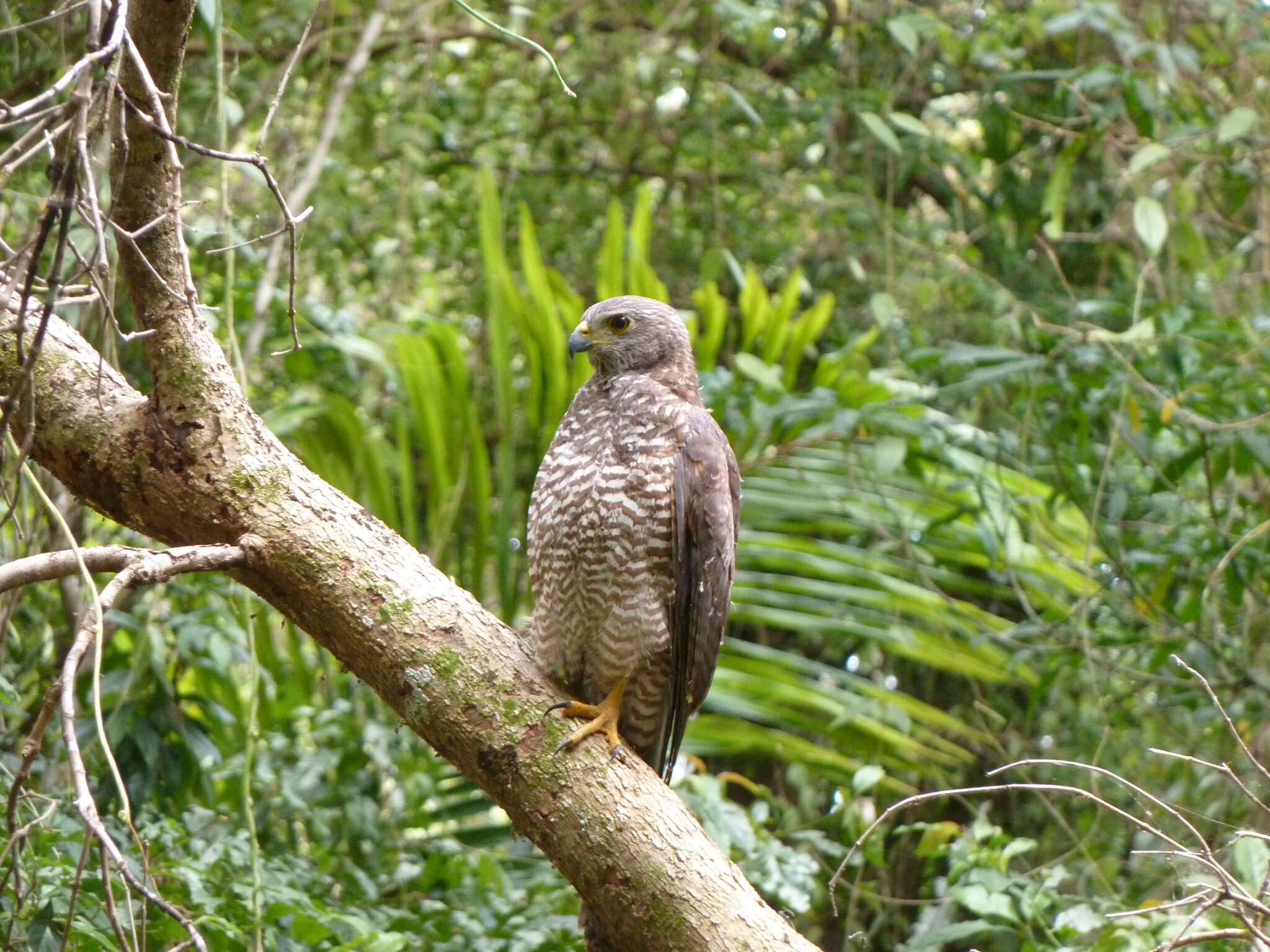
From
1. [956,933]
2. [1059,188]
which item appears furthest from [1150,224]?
[956,933]

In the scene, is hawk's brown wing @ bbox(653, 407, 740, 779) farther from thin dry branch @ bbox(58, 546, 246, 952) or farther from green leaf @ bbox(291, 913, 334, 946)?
thin dry branch @ bbox(58, 546, 246, 952)

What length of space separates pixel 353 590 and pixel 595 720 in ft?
1.98

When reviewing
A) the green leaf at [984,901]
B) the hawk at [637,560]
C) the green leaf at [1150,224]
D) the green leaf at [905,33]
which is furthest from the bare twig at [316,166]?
the green leaf at [1150,224]

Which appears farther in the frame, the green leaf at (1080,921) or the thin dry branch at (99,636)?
the green leaf at (1080,921)

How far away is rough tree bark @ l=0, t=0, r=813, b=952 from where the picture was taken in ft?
7.36

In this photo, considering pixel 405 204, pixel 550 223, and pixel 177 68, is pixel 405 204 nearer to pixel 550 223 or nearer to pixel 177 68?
pixel 550 223

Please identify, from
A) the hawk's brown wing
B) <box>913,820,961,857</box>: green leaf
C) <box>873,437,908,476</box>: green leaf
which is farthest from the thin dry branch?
<box>873,437,908,476</box>: green leaf

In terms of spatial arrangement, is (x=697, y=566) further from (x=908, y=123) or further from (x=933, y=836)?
(x=908, y=123)

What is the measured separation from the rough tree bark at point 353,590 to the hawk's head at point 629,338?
114cm

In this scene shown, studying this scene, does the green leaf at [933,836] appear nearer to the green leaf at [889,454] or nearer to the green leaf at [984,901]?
the green leaf at [984,901]

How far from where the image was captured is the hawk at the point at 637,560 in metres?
2.94

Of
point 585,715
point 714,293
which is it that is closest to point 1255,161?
point 714,293

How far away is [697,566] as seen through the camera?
2.97 meters

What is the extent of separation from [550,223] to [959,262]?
2.07 metres
